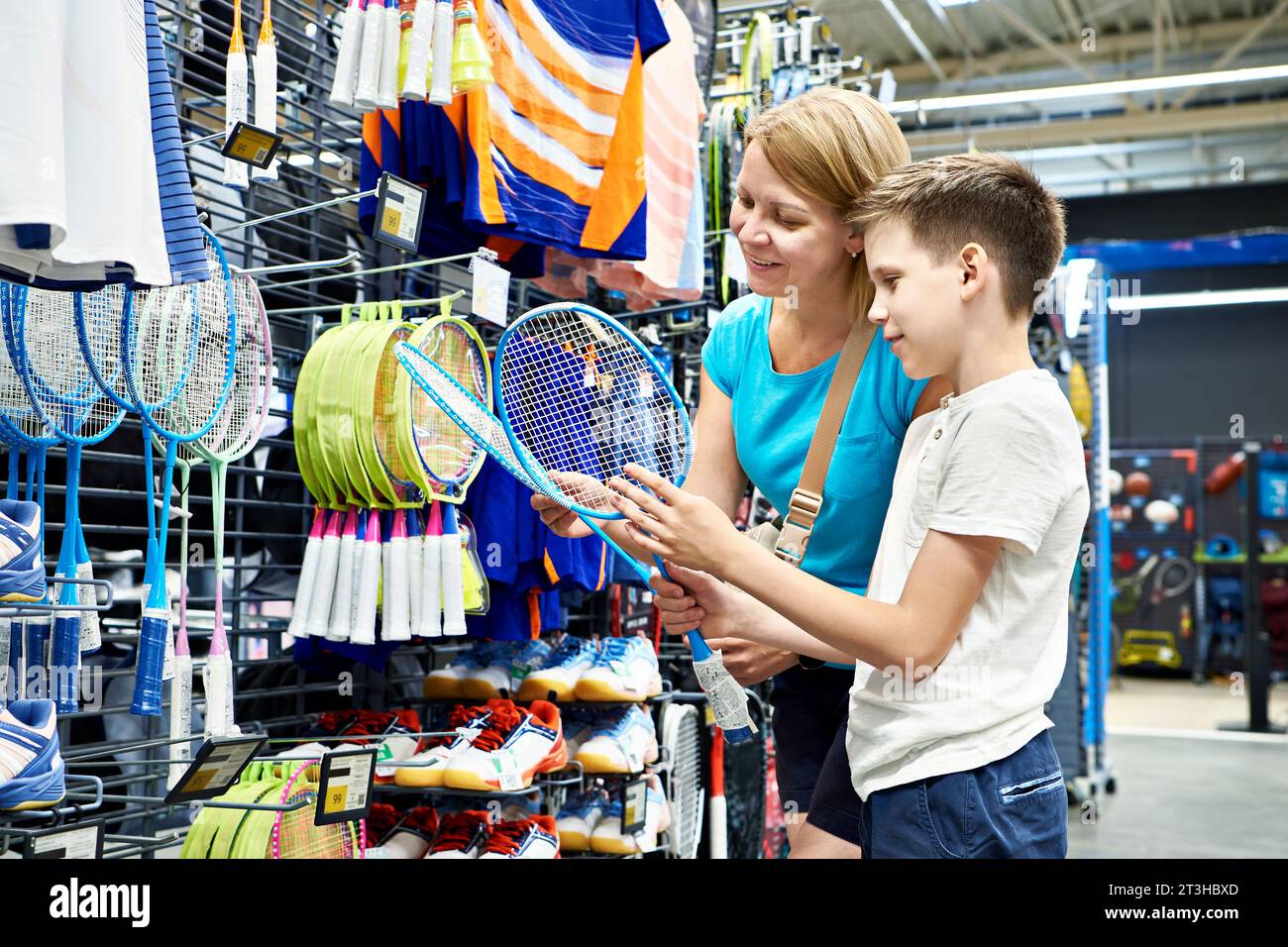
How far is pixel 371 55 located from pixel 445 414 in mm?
783

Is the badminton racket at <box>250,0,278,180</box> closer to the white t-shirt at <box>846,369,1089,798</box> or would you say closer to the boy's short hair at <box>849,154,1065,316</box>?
the boy's short hair at <box>849,154,1065,316</box>

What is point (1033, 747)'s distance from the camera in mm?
1361

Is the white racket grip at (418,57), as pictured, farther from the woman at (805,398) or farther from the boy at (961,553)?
the boy at (961,553)

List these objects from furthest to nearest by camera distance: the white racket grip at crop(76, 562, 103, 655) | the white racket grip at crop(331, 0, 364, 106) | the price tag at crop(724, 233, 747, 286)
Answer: the price tag at crop(724, 233, 747, 286)
the white racket grip at crop(331, 0, 364, 106)
the white racket grip at crop(76, 562, 103, 655)

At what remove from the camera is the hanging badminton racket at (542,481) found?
63.5 inches

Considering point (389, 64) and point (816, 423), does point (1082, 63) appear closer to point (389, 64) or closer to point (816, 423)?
point (389, 64)

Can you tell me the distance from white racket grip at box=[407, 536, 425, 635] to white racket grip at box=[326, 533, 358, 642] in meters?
0.13

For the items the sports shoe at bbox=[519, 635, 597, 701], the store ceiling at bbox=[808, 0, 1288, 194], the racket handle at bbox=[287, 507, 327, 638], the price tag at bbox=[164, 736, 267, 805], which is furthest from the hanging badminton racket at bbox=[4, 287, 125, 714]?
the store ceiling at bbox=[808, 0, 1288, 194]

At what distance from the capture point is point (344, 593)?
2.62 m

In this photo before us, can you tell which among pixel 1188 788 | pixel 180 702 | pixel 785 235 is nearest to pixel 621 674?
pixel 180 702

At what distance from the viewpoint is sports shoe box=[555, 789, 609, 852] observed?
330 cm
